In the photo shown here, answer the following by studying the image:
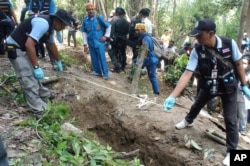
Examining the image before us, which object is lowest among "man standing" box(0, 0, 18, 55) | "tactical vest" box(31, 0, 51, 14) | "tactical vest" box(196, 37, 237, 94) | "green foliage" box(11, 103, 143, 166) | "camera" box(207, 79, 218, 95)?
"green foliage" box(11, 103, 143, 166)

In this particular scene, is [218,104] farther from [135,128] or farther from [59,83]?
[59,83]

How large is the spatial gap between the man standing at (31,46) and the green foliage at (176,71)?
5.73 m

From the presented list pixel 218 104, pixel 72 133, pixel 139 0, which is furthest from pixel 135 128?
pixel 139 0

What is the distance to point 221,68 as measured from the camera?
4.30 meters

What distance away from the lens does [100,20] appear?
7.70m

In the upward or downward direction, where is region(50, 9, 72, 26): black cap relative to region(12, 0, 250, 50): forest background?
upward

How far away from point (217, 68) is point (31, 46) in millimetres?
2670

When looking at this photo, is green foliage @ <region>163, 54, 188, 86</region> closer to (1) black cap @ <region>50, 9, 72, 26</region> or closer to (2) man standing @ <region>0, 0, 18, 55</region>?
(2) man standing @ <region>0, 0, 18, 55</region>

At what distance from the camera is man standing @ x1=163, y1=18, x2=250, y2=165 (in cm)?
414

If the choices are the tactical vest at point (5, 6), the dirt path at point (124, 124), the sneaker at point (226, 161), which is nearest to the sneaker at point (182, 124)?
the dirt path at point (124, 124)

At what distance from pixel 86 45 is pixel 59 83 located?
1.82 metres

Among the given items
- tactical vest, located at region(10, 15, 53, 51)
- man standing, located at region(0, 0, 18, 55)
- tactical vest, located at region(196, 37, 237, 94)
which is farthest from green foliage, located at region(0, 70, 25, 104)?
tactical vest, located at region(196, 37, 237, 94)

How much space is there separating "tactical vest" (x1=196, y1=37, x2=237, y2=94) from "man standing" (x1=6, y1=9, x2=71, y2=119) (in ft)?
6.56

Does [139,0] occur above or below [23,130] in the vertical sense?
above
